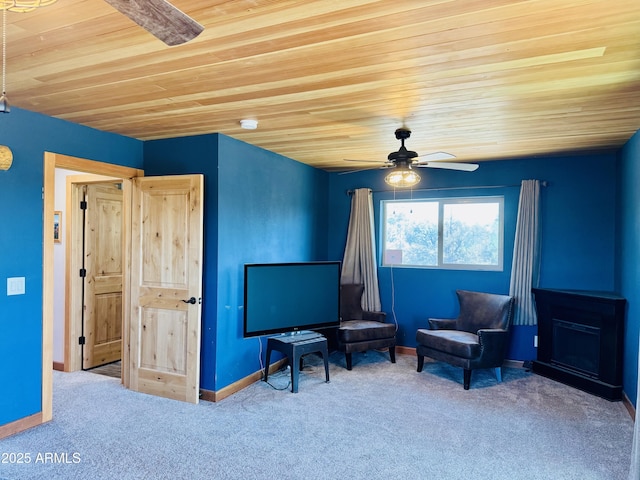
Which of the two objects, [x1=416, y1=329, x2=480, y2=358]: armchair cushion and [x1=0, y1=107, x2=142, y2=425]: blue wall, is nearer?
[x1=0, y1=107, x2=142, y2=425]: blue wall

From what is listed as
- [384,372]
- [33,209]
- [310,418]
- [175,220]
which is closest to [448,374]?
[384,372]

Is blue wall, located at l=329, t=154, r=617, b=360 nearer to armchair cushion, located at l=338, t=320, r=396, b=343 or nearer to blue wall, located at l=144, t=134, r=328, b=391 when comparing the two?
armchair cushion, located at l=338, t=320, r=396, b=343

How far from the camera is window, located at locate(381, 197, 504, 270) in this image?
515 cm

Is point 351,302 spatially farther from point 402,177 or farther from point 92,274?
point 92,274

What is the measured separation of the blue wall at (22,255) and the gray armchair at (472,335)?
364cm

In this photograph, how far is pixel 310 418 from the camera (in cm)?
341

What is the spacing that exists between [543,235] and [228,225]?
3.57 meters

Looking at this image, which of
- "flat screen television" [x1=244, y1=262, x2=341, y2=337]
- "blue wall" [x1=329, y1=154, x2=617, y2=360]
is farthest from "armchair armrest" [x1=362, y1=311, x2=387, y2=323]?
"flat screen television" [x1=244, y1=262, x2=341, y2=337]

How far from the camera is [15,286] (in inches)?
120

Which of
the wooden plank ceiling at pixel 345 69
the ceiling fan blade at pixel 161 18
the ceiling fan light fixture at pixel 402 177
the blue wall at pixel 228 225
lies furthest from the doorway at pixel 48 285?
the ceiling fan light fixture at pixel 402 177

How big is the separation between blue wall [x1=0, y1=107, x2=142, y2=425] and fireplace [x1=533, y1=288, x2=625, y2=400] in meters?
4.82

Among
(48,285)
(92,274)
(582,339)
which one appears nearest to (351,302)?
(582,339)

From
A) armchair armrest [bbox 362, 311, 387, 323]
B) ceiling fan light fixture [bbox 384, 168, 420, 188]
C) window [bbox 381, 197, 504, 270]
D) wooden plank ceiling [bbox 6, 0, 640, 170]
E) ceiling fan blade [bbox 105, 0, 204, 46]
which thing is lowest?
armchair armrest [bbox 362, 311, 387, 323]

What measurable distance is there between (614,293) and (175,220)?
14.6ft
